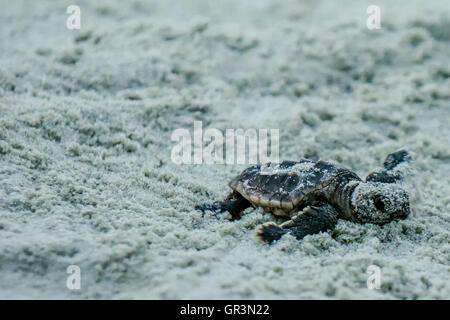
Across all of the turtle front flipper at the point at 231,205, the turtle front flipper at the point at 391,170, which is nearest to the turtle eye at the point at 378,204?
the turtle front flipper at the point at 391,170

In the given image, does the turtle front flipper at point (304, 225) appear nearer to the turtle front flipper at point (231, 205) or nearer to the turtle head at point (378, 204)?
the turtle head at point (378, 204)

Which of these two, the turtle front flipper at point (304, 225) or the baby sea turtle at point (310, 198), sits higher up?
the baby sea turtle at point (310, 198)

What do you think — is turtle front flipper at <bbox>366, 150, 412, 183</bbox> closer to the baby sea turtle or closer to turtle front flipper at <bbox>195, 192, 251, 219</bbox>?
the baby sea turtle

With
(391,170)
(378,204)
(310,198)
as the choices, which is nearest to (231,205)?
(310,198)

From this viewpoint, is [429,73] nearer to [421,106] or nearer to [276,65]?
[421,106]

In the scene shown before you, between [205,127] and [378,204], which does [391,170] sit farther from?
[205,127]

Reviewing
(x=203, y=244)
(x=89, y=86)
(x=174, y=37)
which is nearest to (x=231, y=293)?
(x=203, y=244)
